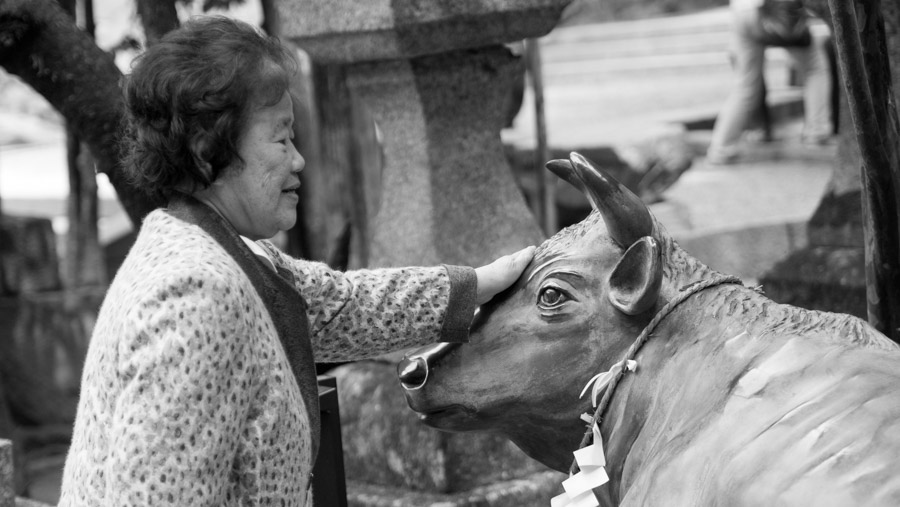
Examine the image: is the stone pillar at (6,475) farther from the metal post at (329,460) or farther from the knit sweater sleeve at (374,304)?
the knit sweater sleeve at (374,304)

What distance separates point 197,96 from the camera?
85.1 inches

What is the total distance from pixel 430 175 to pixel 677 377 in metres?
1.95

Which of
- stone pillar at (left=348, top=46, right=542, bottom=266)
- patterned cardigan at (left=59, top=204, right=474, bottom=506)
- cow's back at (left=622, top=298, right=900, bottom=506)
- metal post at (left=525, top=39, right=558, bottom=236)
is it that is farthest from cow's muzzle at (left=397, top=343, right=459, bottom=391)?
metal post at (left=525, top=39, right=558, bottom=236)

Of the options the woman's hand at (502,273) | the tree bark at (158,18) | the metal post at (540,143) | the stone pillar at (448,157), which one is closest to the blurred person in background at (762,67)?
the metal post at (540,143)

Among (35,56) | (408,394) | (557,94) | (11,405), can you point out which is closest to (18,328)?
(11,405)

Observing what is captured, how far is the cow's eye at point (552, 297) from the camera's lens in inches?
93.1

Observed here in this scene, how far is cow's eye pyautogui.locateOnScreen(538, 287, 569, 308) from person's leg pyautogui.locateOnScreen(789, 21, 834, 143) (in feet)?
27.4

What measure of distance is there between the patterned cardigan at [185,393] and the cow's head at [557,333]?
338 millimetres

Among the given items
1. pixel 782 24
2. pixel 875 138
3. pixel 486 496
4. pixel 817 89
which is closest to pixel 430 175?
pixel 486 496

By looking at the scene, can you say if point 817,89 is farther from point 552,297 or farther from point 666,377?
point 666,377

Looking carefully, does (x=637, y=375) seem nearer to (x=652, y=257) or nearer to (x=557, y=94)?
(x=652, y=257)

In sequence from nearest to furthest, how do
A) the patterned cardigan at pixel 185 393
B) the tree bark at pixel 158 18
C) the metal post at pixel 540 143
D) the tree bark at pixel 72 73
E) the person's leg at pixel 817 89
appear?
the patterned cardigan at pixel 185 393 < the tree bark at pixel 72 73 < the tree bark at pixel 158 18 < the metal post at pixel 540 143 < the person's leg at pixel 817 89

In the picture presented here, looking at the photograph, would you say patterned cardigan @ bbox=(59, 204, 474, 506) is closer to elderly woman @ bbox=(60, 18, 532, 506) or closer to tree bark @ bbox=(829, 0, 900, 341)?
elderly woman @ bbox=(60, 18, 532, 506)

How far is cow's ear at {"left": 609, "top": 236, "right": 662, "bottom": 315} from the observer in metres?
2.18
